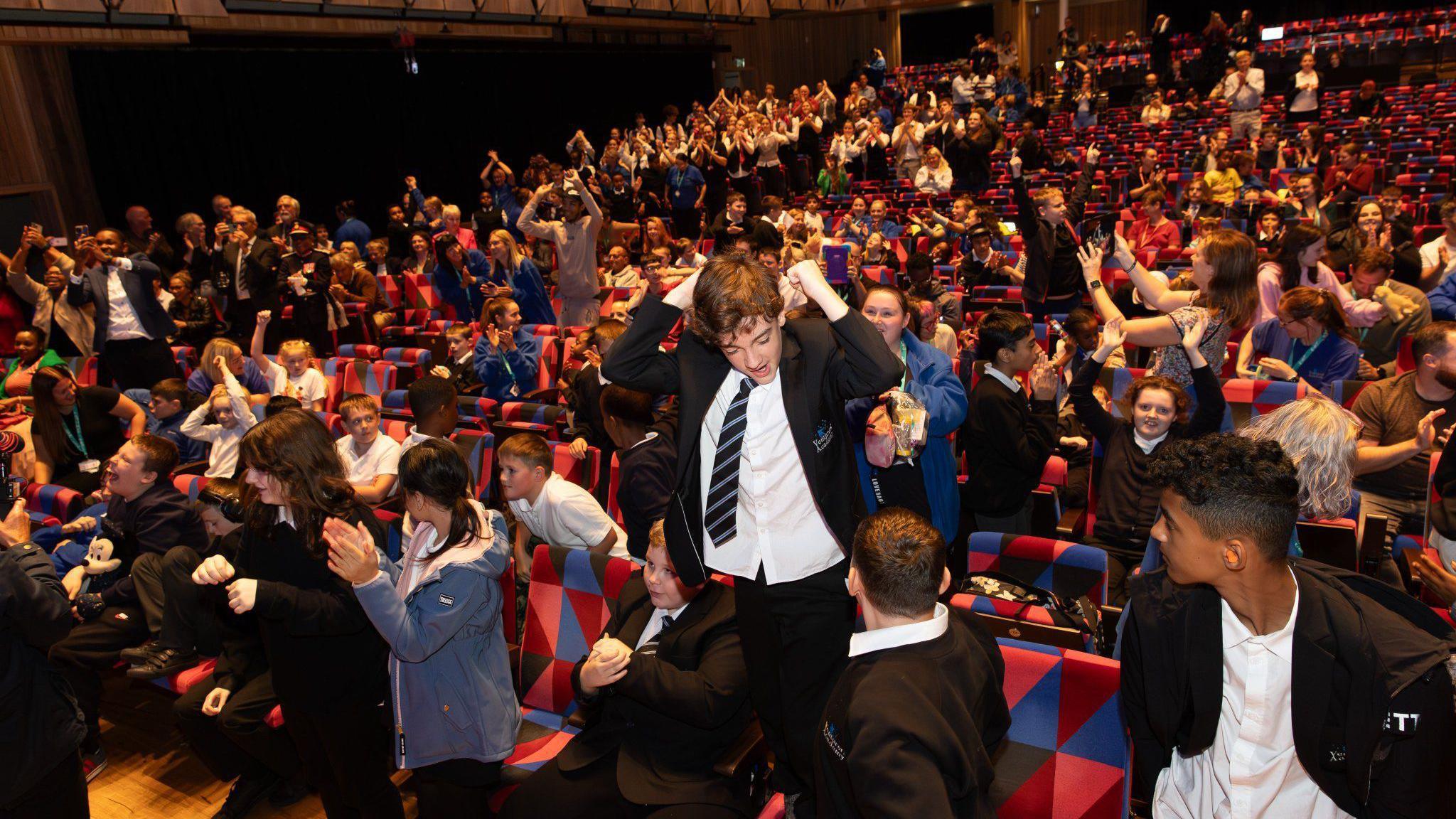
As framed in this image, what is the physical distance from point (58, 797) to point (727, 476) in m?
2.23

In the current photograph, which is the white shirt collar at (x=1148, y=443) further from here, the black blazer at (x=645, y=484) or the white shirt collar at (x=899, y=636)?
the white shirt collar at (x=899, y=636)

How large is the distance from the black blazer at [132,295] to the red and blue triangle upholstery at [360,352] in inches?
46.6

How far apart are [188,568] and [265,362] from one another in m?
2.43

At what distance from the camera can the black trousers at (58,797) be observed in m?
2.67

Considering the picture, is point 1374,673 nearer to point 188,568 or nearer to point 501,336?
point 188,568

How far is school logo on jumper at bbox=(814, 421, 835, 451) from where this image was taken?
2.19m

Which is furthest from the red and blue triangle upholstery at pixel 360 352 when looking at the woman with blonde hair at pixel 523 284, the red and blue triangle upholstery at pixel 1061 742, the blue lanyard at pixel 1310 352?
the blue lanyard at pixel 1310 352

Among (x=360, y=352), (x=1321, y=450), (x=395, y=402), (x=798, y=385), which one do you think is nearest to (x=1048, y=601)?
(x=1321, y=450)

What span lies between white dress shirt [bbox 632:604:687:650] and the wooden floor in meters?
1.27

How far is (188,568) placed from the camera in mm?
3354

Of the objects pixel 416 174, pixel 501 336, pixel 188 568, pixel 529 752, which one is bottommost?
pixel 529 752

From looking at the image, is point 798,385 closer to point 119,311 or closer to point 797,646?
point 797,646

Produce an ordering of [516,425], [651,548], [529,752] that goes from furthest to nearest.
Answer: [516,425] < [529,752] < [651,548]

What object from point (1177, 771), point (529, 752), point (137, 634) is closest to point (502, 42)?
point (137, 634)
